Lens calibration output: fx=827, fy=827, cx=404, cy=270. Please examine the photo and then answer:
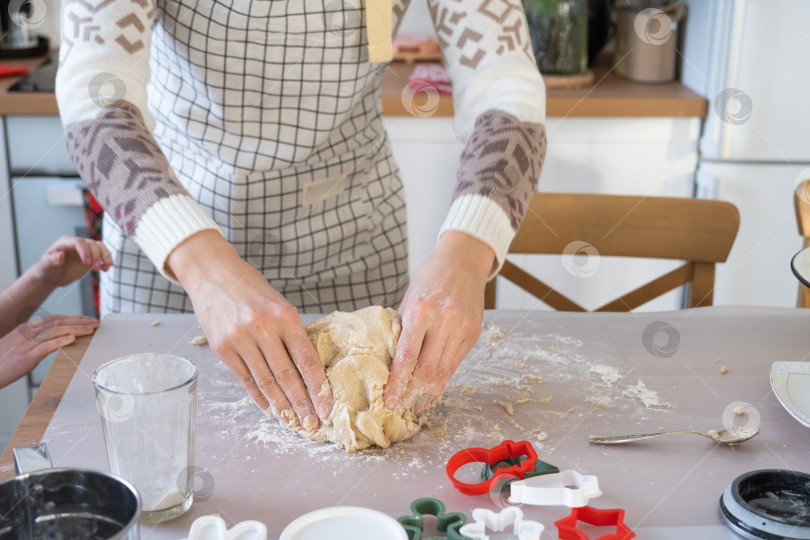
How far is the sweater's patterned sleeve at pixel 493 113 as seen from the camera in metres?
1.07

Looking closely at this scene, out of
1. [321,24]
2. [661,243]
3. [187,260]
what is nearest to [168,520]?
[187,260]

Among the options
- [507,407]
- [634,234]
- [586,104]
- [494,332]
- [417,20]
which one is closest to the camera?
[507,407]

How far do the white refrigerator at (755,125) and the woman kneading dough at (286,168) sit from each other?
112cm

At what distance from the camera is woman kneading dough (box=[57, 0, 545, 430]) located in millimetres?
935

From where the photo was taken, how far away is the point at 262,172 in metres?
1.30

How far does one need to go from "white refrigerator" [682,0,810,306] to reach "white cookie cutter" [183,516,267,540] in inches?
71.4

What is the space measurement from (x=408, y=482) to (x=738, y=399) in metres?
0.44

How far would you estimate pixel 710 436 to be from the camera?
0.92 meters

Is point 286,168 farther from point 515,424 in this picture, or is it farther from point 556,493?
point 556,493

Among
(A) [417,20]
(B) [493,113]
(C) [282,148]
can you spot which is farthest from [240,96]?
(A) [417,20]

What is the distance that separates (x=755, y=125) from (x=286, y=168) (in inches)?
55.9

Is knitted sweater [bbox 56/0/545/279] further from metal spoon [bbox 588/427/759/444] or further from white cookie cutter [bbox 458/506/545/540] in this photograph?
white cookie cutter [bbox 458/506/545/540]

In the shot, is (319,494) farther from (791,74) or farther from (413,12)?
(413,12)

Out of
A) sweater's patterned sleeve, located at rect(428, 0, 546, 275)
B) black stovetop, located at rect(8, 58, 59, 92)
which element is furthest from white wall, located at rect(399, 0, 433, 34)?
sweater's patterned sleeve, located at rect(428, 0, 546, 275)
